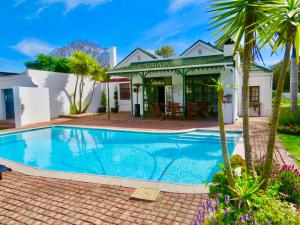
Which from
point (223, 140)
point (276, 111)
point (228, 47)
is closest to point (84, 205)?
point (223, 140)

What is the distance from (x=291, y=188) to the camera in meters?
3.51

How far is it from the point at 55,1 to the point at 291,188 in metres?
25.9

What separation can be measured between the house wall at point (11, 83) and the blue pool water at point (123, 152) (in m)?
5.15

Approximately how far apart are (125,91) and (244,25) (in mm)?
18489

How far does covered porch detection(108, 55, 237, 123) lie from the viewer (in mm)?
13069

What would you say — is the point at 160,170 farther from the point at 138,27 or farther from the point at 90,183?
the point at 138,27

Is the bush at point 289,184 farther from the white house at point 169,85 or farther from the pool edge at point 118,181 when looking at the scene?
the white house at point 169,85

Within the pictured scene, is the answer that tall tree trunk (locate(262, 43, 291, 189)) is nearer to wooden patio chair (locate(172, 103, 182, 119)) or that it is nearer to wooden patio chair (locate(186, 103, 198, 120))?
wooden patio chair (locate(186, 103, 198, 120))

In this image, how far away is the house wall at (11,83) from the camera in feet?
51.6

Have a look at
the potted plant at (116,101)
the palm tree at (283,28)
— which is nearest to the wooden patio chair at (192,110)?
the potted plant at (116,101)

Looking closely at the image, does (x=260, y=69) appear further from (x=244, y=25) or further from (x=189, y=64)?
(x=244, y=25)

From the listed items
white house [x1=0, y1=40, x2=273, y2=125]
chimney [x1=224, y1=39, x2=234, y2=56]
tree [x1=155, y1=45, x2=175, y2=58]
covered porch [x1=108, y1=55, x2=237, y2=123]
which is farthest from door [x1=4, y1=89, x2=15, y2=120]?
Answer: tree [x1=155, y1=45, x2=175, y2=58]

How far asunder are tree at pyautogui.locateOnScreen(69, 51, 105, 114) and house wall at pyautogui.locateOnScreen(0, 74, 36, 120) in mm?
3468

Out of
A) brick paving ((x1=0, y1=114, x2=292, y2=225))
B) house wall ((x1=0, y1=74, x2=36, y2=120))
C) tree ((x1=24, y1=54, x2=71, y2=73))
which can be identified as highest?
tree ((x1=24, y1=54, x2=71, y2=73))
